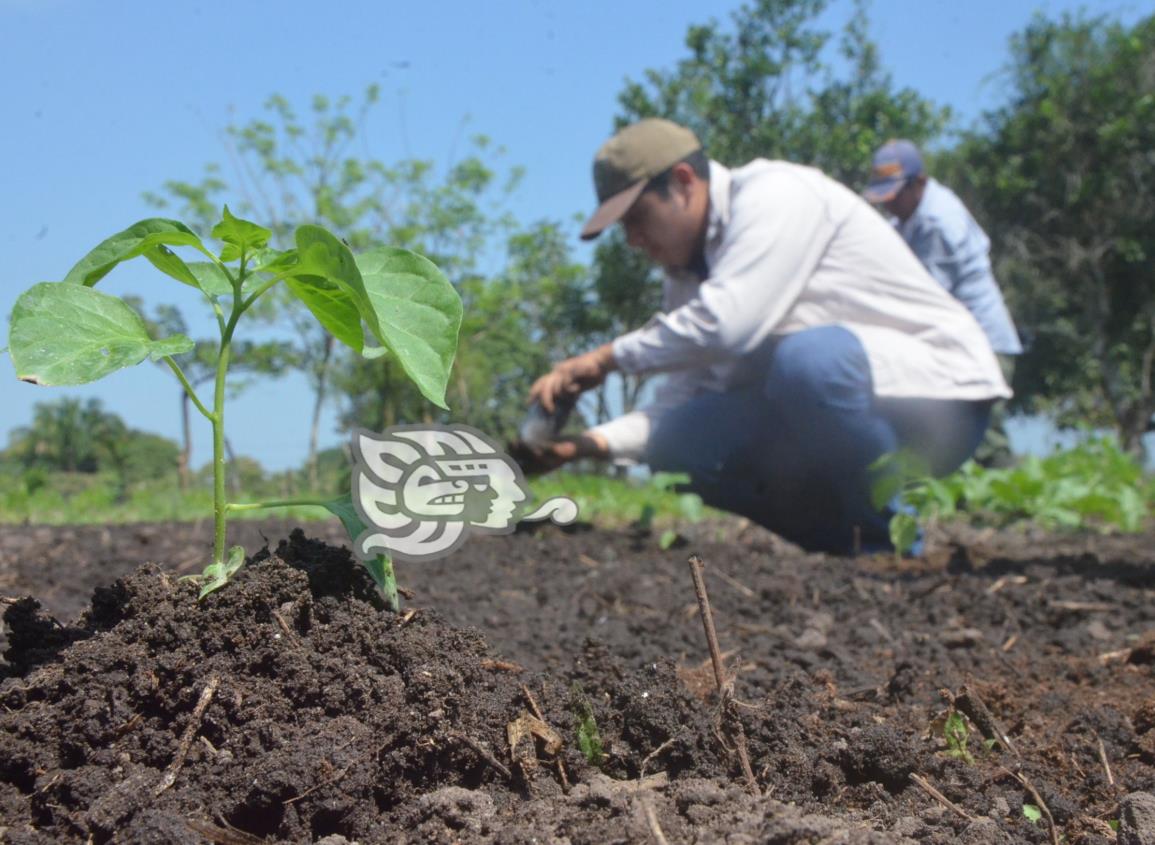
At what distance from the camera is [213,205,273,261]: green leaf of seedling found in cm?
119

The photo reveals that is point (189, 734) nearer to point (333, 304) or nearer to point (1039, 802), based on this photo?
point (333, 304)

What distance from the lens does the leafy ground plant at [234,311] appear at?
1.08 m

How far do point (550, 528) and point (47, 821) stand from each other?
3848 mm

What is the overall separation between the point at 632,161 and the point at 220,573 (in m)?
3.16

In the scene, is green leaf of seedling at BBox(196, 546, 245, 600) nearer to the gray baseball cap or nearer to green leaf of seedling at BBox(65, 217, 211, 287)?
green leaf of seedling at BBox(65, 217, 211, 287)

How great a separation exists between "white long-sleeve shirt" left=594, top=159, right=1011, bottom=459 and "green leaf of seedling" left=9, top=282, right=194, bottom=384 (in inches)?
116

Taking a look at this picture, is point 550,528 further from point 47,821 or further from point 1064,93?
point 1064,93

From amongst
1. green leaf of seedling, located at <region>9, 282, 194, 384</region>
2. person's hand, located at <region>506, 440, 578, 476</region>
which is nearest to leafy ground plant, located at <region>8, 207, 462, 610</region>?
green leaf of seedling, located at <region>9, 282, 194, 384</region>

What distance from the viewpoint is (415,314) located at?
112 cm

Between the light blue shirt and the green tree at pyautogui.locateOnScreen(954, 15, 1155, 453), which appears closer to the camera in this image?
the light blue shirt

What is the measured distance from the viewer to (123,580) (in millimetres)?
1273

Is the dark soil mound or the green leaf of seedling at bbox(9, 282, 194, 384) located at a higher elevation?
the green leaf of seedling at bbox(9, 282, 194, 384)

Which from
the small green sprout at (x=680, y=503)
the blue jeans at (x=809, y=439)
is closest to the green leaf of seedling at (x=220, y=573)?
the blue jeans at (x=809, y=439)

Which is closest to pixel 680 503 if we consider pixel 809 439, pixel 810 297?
pixel 809 439
